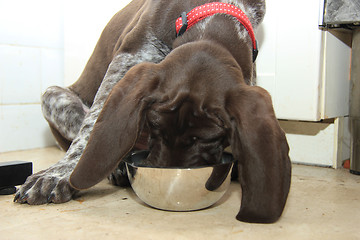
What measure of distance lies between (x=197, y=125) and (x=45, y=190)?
0.83m

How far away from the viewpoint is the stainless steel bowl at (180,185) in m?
1.74

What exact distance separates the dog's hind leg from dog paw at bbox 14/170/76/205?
2.75 ft

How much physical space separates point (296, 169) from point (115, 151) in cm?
179

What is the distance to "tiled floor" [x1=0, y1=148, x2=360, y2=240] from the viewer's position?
1.64m

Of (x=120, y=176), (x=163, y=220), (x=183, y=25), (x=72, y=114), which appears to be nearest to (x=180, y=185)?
(x=163, y=220)

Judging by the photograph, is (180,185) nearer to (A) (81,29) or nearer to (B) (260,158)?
(B) (260,158)

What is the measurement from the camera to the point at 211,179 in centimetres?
179

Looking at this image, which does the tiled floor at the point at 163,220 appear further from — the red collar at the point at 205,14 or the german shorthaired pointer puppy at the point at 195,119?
the red collar at the point at 205,14

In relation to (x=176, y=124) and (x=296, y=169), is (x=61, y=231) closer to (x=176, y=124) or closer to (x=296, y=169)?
(x=176, y=124)

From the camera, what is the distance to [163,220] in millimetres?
1789

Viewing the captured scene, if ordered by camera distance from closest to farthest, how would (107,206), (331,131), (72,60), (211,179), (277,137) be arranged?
(277,137) → (211,179) → (107,206) → (331,131) → (72,60)

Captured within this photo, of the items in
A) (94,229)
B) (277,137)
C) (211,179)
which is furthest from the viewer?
(211,179)

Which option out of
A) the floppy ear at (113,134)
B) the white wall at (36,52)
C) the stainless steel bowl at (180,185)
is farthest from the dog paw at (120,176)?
the white wall at (36,52)

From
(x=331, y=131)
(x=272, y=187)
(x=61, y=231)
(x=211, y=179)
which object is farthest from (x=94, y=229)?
(x=331, y=131)
